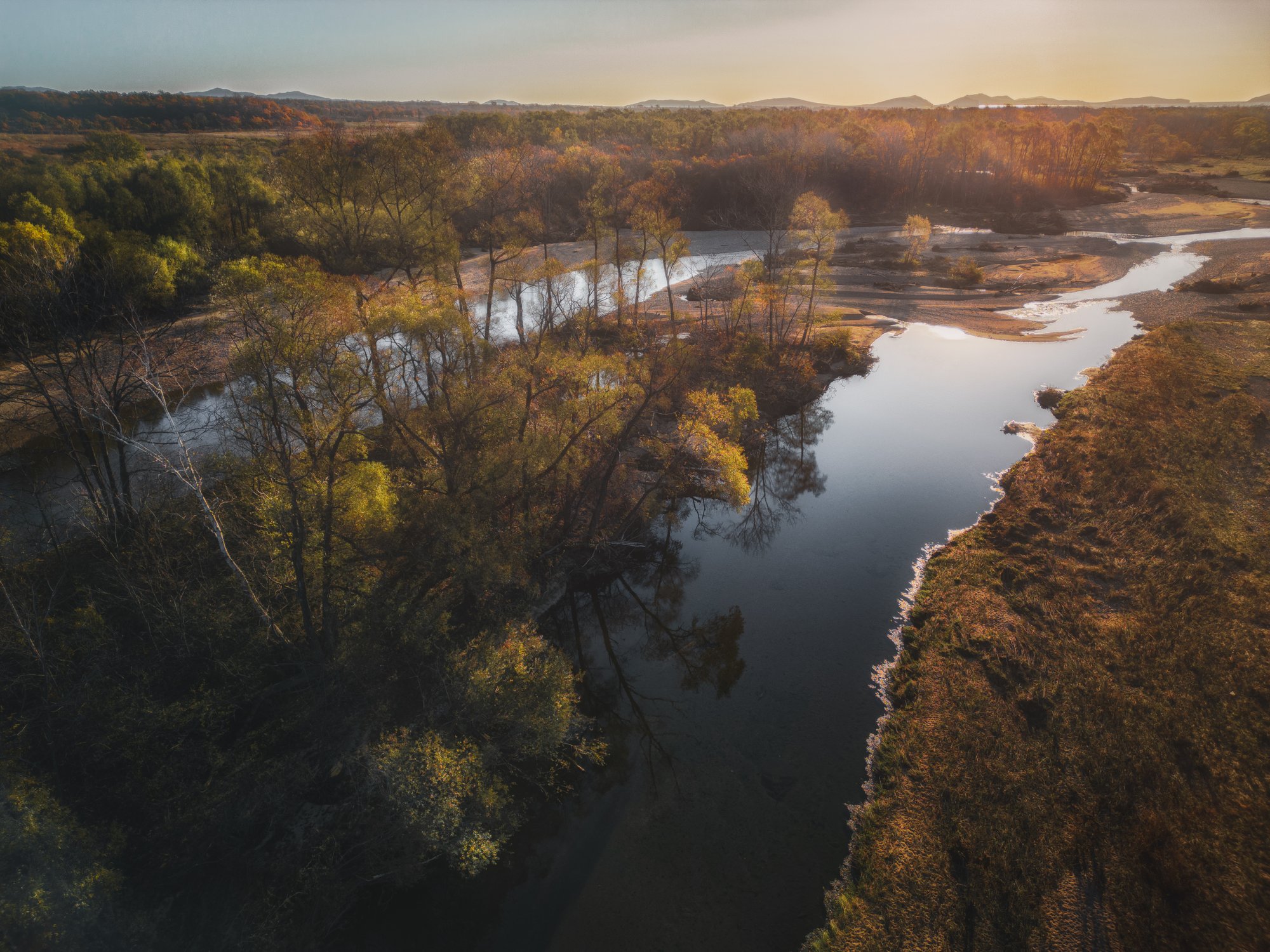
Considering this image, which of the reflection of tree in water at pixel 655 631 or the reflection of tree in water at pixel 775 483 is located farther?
the reflection of tree in water at pixel 775 483

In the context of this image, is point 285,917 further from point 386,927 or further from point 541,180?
point 541,180

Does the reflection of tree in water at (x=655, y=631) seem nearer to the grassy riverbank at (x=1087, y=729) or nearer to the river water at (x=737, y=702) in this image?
the river water at (x=737, y=702)

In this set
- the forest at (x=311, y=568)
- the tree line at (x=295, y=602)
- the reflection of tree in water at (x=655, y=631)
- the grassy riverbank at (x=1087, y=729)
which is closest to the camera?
the grassy riverbank at (x=1087, y=729)

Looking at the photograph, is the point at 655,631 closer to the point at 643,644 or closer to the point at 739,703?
the point at 643,644

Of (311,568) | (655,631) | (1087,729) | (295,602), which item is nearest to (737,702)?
(655,631)

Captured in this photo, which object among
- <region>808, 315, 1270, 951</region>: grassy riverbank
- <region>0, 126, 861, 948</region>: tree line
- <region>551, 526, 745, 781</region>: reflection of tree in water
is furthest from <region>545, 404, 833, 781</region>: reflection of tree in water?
<region>808, 315, 1270, 951</region>: grassy riverbank

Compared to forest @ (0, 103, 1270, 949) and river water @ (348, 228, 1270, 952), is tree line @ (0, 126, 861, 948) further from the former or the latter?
river water @ (348, 228, 1270, 952)

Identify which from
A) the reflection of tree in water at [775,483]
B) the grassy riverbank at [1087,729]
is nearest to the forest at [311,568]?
the reflection of tree in water at [775,483]
